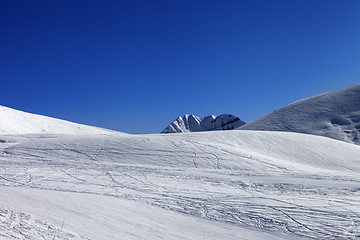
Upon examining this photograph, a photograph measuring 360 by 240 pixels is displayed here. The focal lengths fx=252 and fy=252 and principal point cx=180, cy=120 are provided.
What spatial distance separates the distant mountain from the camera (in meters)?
144

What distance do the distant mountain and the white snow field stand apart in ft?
406

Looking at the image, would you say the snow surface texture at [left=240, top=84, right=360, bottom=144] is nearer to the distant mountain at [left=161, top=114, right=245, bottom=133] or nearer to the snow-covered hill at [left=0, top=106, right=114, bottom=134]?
the snow-covered hill at [left=0, top=106, right=114, bottom=134]

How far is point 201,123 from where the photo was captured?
545 ft

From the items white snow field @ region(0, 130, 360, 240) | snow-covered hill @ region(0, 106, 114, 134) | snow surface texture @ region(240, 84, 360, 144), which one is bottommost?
white snow field @ region(0, 130, 360, 240)

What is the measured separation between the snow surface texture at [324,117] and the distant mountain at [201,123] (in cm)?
7327

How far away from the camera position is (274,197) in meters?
8.33

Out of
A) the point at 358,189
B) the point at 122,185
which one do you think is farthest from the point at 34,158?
the point at 358,189

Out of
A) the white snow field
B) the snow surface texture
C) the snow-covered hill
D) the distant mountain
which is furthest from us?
the distant mountain

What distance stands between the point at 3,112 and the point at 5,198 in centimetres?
4000

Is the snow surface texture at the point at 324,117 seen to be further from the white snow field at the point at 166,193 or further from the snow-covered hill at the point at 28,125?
the snow-covered hill at the point at 28,125

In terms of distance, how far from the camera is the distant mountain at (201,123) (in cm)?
14388

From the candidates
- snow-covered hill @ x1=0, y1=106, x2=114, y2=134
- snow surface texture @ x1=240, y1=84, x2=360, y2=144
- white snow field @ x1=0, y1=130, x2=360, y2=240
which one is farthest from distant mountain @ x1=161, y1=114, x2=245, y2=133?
white snow field @ x1=0, y1=130, x2=360, y2=240

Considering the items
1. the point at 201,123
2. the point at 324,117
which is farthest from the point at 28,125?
the point at 201,123

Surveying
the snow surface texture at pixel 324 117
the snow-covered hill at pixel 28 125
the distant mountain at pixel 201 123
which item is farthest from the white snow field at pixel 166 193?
the distant mountain at pixel 201 123
